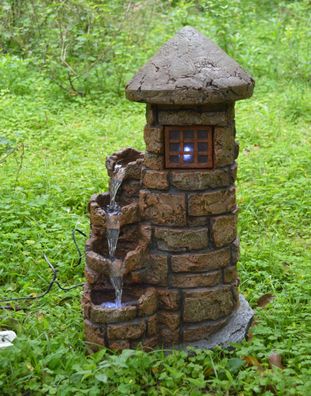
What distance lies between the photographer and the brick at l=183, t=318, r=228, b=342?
330cm

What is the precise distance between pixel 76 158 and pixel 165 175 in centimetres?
335

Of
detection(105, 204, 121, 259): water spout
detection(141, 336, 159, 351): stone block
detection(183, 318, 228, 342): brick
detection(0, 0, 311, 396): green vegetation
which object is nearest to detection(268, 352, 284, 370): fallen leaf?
detection(0, 0, 311, 396): green vegetation

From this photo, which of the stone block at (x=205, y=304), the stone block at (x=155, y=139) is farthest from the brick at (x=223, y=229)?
the stone block at (x=155, y=139)

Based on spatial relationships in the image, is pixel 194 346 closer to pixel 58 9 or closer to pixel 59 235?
pixel 59 235

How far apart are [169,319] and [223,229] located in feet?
1.82

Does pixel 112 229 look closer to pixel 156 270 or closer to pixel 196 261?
pixel 156 270

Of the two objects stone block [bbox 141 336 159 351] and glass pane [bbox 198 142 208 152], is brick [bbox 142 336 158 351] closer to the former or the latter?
stone block [bbox 141 336 159 351]

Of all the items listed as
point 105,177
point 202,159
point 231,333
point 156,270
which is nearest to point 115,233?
point 156,270

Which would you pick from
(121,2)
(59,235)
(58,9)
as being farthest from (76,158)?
(121,2)

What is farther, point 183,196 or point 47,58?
point 47,58

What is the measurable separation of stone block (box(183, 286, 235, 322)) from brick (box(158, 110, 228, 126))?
0.88 meters

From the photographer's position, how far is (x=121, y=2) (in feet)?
31.4

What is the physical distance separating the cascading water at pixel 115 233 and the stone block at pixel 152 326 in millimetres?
180

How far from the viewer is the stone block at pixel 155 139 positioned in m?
3.17
